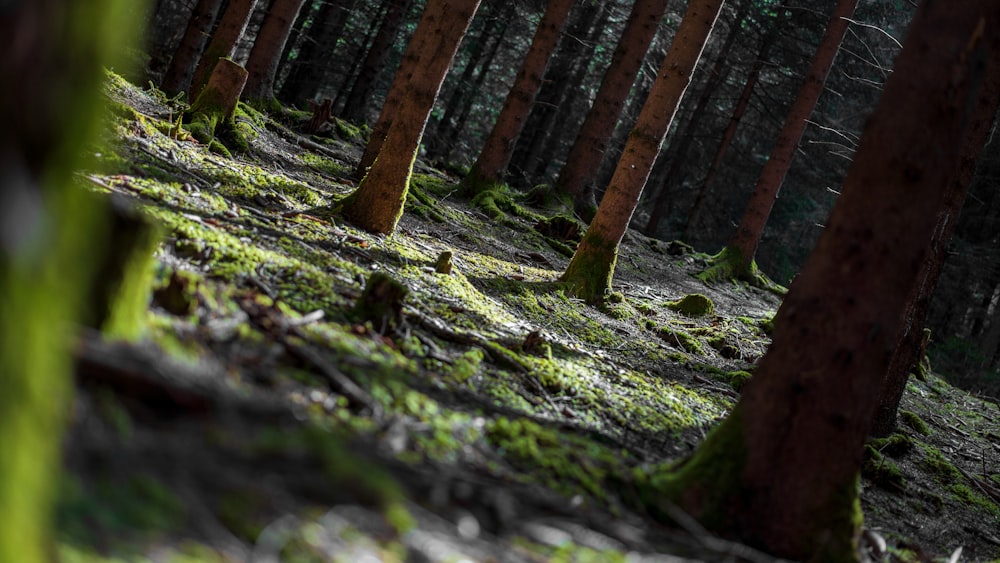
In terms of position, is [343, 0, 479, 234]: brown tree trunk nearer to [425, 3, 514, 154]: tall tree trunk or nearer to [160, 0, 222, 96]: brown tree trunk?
[160, 0, 222, 96]: brown tree trunk

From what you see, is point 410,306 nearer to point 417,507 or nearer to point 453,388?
point 453,388

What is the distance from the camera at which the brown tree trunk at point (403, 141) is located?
299 inches

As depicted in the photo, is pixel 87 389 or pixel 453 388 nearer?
pixel 87 389

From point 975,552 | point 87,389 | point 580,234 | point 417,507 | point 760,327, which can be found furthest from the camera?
point 580,234

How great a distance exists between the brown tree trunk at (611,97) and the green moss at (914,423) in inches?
318

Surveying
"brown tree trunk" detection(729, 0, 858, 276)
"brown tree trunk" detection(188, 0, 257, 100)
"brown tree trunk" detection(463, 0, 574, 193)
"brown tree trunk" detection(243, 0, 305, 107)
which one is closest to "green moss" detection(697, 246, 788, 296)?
"brown tree trunk" detection(729, 0, 858, 276)

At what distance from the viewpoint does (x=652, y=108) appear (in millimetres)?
9195

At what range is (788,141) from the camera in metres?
16.7

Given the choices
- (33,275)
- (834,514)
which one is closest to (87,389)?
(33,275)

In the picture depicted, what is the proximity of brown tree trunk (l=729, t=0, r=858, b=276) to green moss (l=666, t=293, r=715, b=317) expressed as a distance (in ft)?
20.3

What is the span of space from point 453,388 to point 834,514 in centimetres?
197

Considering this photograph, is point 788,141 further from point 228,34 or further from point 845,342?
point 845,342

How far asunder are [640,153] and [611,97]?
6916mm

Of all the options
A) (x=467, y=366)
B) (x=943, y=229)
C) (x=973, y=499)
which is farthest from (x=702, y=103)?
(x=467, y=366)
